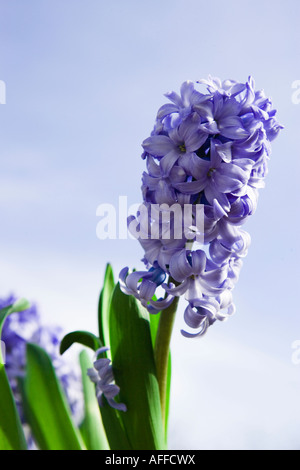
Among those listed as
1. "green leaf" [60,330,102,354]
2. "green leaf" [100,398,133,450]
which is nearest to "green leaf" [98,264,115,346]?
"green leaf" [60,330,102,354]

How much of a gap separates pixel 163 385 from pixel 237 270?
11.5 inches

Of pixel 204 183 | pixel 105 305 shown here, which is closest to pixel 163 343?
pixel 105 305

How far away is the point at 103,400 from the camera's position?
112 cm

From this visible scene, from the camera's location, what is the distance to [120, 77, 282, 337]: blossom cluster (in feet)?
2.93

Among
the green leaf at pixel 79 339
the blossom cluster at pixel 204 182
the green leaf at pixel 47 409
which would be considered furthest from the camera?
the green leaf at pixel 47 409

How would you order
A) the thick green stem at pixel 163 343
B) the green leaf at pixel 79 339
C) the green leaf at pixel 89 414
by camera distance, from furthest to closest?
1. the green leaf at pixel 89 414
2. the green leaf at pixel 79 339
3. the thick green stem at pixel 163 343

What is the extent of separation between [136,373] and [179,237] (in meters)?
0.32

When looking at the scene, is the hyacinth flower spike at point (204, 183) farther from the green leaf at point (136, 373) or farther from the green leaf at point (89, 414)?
the green leaf at point (89, 414)

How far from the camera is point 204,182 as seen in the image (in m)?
0.91

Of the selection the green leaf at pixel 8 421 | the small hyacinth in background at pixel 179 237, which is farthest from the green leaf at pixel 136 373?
the green leaf at pixel 8 421

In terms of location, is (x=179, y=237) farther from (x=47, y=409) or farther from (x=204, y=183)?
(x=47, y=409)

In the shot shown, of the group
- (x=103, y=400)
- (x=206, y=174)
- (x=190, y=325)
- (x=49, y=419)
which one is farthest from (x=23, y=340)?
(x=206, y=174)

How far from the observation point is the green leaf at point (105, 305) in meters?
1.17
